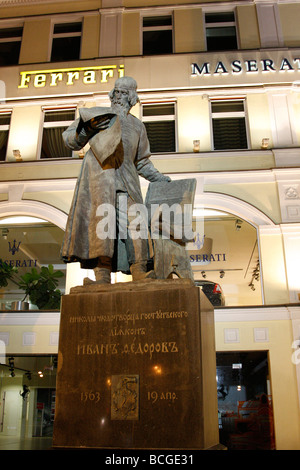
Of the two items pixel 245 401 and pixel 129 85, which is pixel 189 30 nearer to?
pixel 129 85

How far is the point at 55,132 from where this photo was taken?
460 inches

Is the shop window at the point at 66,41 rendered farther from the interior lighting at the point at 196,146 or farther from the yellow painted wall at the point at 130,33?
the interior lighting at the point at 196,146

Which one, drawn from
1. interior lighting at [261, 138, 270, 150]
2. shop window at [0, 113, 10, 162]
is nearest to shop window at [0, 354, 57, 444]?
shop window at [0, 113, 10, 162]

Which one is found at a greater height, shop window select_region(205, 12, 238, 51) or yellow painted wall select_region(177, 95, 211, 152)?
shop window select_region(205, 12, 238, 51)

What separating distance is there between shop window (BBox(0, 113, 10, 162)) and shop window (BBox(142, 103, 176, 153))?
135 inches

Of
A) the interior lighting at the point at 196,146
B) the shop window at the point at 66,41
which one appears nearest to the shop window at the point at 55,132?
the shop window at the point at 66,41

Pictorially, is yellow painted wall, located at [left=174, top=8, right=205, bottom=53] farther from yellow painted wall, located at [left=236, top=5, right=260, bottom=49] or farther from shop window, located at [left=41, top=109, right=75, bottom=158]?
shop window, located at [left=41, top=109, right=75, bottom=158]

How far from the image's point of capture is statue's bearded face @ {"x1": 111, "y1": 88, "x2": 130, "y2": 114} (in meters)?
4.68

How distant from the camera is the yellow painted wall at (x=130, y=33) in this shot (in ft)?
40.2

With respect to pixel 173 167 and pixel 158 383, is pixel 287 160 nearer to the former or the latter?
pixel 173 167

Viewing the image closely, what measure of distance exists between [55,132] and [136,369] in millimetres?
9260

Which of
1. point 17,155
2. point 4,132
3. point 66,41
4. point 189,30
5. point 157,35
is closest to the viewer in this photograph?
point 17,155

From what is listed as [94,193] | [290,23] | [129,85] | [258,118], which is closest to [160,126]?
[258,118]

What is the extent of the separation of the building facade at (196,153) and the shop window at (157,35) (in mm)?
52
